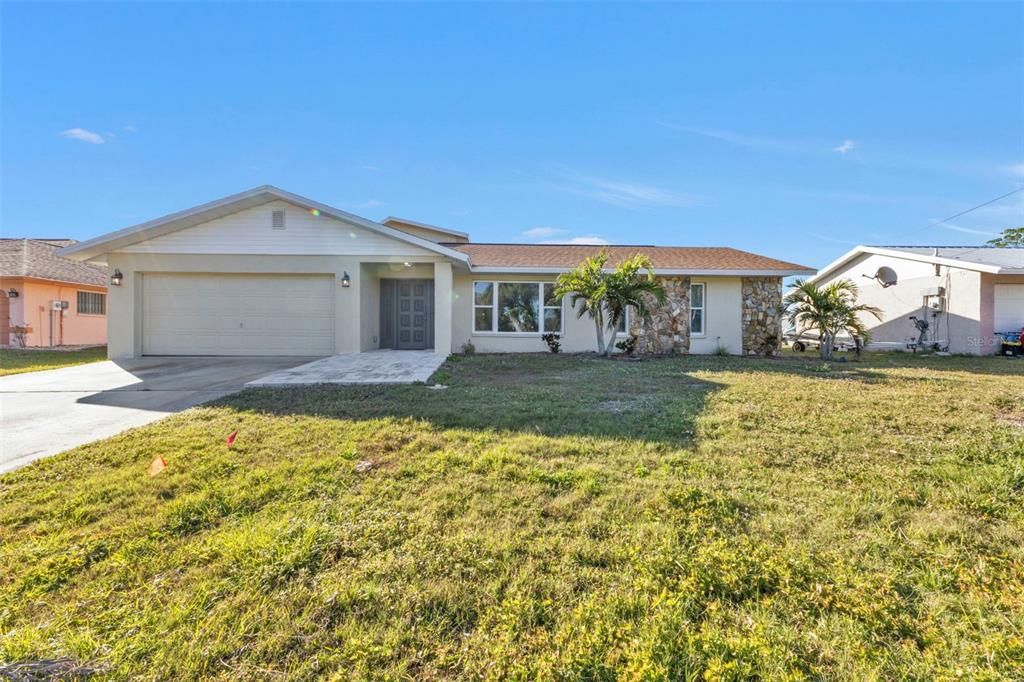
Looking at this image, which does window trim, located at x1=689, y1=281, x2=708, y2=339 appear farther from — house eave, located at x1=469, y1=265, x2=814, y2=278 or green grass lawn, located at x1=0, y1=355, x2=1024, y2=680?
green grass lawn, located at x1=0, y1=355, x2=1024, y2=680

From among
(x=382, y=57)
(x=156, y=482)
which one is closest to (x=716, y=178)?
(x=382, y=57)

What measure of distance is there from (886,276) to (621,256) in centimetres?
1095

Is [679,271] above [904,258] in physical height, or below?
below

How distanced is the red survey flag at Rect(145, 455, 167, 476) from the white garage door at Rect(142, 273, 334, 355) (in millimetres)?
8183

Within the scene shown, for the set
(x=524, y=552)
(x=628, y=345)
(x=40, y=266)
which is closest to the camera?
(x=524, y=552)

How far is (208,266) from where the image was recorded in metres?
11.1

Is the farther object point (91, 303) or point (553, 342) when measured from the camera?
point (91, 303)

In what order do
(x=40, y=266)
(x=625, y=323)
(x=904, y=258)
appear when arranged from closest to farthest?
(x=625, y=323) < (x=904, y=258) < (x=40, y=266)

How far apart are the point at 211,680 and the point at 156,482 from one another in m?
2.17

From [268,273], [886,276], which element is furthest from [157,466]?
[886,276]

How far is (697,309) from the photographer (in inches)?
526

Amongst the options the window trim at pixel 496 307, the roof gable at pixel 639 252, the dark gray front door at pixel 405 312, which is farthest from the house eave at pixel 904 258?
the dark gray front door at pixel 405 312

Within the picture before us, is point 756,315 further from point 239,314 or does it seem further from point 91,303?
point 91,303

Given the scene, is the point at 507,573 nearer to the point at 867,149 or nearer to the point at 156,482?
the point at 156,482
